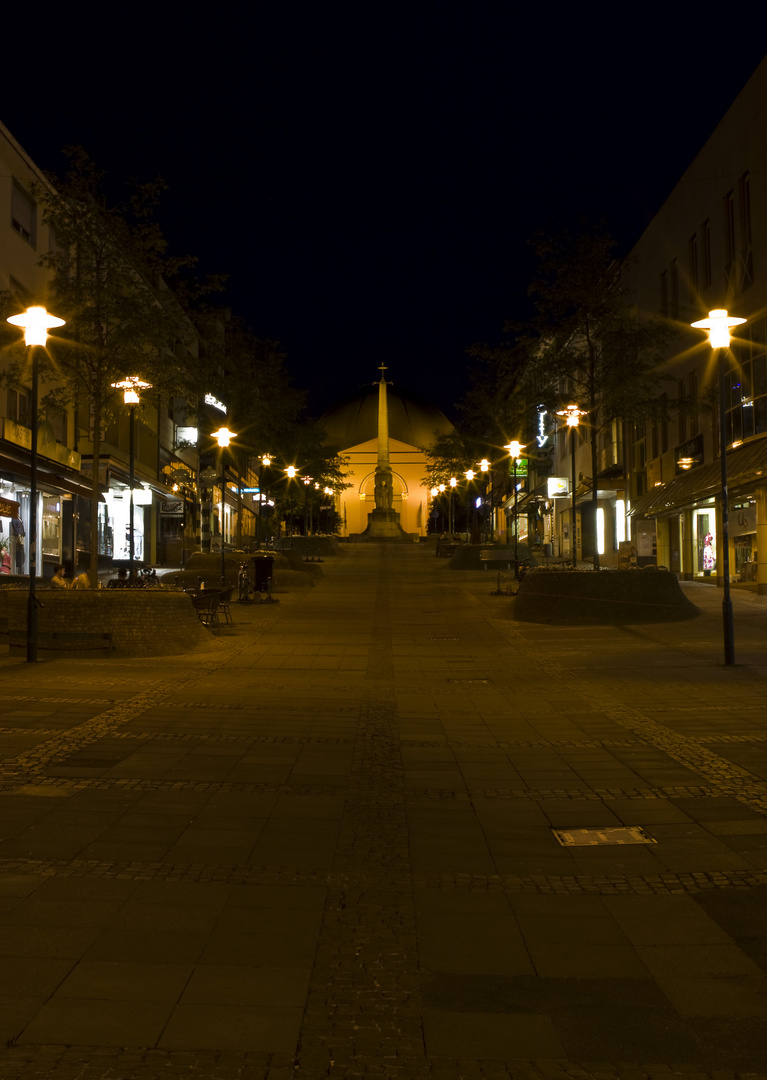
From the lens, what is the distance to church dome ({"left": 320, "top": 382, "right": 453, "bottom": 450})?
161 m

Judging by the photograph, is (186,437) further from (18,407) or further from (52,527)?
(18,407)

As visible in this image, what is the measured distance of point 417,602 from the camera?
30.5 meters

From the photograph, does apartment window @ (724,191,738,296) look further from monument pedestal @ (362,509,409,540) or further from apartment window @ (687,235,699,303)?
monument pedestal @ (362,509,409,540)

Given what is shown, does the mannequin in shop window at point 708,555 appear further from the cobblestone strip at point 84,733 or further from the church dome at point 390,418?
the church dome at point 390,418

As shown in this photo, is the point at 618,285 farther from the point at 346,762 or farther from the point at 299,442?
the point at 299,442

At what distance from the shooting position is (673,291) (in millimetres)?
38438

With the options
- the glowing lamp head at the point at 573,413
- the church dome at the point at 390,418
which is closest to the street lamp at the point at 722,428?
the glowing lamp head at the point at 573,413

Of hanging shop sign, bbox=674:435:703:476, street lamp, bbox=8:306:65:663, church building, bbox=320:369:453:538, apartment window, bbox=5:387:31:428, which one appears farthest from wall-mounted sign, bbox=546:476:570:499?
church building, bbox=320:369:453:538

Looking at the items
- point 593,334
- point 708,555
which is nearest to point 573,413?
point 593,334

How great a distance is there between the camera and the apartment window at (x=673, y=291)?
3775 cm

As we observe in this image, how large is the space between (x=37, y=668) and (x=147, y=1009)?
11.3 meters

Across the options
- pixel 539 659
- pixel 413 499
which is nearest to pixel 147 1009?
pixel 539 659

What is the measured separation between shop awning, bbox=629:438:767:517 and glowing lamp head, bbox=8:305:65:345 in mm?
13380

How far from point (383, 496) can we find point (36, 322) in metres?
88.3
